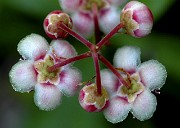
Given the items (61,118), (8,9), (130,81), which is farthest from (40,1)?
(130,81)

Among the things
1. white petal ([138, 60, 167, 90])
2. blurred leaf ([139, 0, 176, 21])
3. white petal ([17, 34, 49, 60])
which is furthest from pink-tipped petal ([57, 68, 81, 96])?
blurred leaf ([139, 0, 176, 21])

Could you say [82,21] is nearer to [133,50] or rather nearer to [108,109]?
[133,50]

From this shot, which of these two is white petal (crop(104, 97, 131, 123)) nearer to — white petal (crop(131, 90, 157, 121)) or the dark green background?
white petal (crop(131, 90, 157, 121))

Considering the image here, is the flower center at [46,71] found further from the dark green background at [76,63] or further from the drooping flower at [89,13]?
the dark green background at [76,63]

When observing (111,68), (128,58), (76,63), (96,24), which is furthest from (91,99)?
(76,63)

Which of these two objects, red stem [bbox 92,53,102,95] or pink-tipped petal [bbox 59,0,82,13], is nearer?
red stem [bbox 92,53,102,95]

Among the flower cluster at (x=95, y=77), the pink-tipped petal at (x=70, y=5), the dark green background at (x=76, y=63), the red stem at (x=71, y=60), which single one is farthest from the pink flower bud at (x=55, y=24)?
the dark green background at (x=76, y=63)

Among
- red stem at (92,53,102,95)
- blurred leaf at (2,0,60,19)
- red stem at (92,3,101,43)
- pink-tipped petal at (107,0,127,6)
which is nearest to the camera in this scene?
red stem at (92,53,102,95)

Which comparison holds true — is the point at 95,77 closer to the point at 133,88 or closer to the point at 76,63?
the point at 133,88
